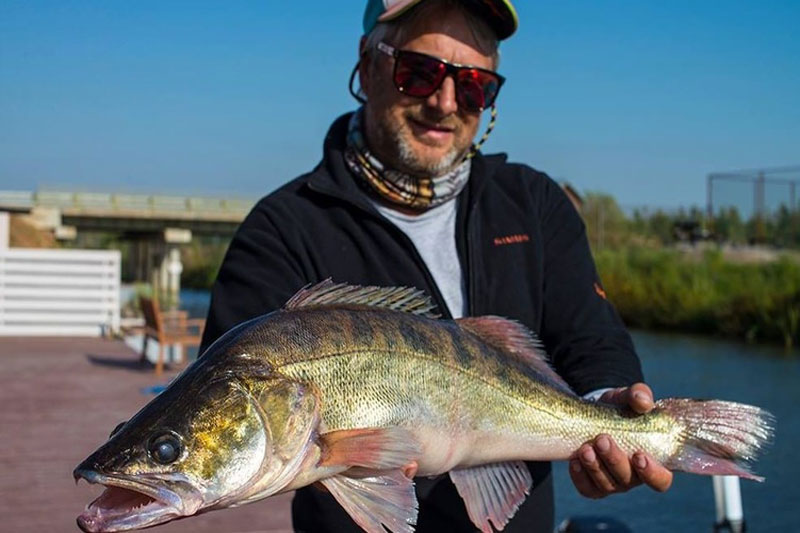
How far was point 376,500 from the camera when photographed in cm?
230

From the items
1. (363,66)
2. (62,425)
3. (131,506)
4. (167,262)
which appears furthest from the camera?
(167,262)

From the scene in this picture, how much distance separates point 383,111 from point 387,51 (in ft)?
0.66

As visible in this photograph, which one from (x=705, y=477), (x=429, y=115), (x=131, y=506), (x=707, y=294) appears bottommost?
(x=705, y=477)

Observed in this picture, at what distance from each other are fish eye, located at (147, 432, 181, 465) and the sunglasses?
148 centimetres

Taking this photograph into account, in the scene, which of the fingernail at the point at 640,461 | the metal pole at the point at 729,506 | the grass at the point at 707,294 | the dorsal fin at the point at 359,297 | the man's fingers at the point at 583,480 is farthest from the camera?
the grass at the point at 707,294

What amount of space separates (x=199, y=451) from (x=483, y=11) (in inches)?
69.9

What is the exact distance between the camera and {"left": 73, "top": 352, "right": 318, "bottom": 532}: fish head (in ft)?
6.63

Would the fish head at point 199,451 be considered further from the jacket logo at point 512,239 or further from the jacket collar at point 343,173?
the jacket logo at point 512,239

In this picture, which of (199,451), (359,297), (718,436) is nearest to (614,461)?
(718,436)

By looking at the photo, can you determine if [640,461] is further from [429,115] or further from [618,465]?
[429,115]

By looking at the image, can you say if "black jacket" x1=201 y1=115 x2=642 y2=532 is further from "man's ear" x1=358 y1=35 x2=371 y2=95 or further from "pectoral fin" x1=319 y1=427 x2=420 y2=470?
"pectoral fin" x1=319 y1=427 x2=420 y2=470

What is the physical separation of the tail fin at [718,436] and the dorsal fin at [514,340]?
341 mm

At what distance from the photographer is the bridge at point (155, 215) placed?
182 feet

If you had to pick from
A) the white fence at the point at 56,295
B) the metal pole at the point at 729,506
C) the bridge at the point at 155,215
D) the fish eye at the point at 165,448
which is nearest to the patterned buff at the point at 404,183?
the fish eye at the point at 165,448
